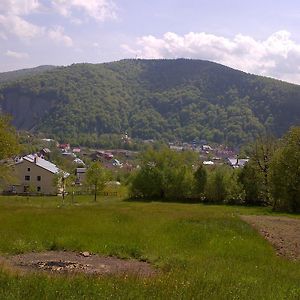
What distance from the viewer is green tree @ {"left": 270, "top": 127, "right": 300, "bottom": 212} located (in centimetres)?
5238

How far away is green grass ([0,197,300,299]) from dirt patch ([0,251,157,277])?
726 mm

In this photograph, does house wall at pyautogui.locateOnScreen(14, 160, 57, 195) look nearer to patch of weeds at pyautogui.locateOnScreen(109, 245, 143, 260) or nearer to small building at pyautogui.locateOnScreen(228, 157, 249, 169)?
small building at pyautogui.locateOnScreen(228, 157, 249, 169)

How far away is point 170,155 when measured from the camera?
83.1 metres

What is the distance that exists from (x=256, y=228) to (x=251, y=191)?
42437 mm

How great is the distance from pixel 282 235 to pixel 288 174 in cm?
2714

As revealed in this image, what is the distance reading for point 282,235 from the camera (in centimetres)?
2653

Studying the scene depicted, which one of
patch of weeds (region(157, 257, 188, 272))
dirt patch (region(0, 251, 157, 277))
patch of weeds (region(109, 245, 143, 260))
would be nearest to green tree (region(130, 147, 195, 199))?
patch of weeds (region(109, 245, 143, 260))

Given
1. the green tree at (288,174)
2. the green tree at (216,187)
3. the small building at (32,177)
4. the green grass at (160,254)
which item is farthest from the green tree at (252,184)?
the small building at (32,177)

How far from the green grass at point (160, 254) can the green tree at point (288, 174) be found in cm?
2386

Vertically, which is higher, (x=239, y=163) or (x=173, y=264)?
(x=239, y=163)

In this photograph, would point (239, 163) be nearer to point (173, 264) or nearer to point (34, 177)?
point (34, 177)

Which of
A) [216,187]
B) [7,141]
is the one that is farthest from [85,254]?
[216,187]

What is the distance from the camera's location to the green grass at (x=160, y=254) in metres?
10.2

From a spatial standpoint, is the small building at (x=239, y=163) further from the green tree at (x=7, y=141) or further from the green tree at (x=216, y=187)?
the green tree at (x=7, y=141)
